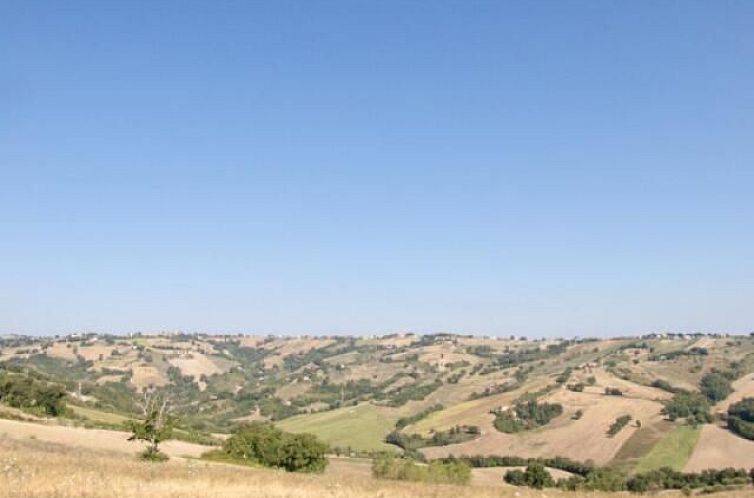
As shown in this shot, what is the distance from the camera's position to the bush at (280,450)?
71.1 metres

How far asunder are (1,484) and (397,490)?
52.6ft

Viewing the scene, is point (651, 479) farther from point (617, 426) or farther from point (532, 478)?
point (617, 426)

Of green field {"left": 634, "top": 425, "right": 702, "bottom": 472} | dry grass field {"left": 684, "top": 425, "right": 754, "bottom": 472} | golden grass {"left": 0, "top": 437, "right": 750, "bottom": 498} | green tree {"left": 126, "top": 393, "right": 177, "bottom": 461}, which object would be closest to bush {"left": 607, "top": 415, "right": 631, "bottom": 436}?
green field {"left": 634, "top": 425, "right": 702, "bottom": 472}

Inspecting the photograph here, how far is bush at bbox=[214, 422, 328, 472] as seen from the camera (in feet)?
233

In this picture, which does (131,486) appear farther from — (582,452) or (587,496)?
(582,452)

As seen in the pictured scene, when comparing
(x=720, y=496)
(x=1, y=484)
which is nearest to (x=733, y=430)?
(x=720, y=496)

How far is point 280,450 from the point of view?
7262cm

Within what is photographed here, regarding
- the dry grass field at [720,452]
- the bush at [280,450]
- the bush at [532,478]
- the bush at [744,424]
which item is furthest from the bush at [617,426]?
the bush at [280,450]

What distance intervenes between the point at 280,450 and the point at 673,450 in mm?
132147

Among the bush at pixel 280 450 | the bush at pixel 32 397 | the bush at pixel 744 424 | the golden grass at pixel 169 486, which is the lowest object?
the bush at pixel 32 397

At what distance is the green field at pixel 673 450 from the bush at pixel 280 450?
10807 centimetres

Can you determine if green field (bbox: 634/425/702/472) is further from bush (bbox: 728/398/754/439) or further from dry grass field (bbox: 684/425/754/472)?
bush (bbox: 728/398/754/439)

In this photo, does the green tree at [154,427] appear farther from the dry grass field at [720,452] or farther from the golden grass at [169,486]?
the dry grass field at [720,452]

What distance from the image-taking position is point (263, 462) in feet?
244
